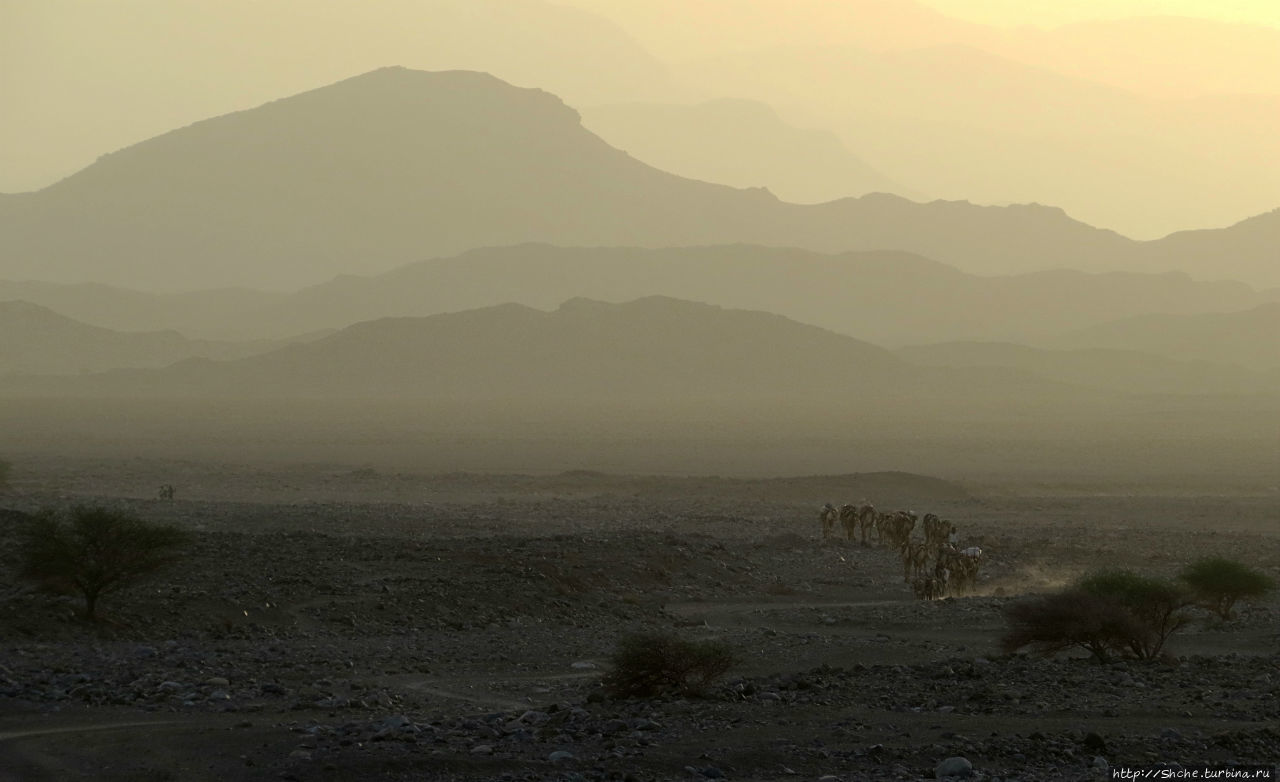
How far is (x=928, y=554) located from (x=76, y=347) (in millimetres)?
146002

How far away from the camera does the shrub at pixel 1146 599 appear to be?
17.5m

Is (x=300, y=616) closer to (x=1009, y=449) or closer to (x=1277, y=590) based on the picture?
(x=1277, y=590)

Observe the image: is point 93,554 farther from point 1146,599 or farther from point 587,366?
point 587,366

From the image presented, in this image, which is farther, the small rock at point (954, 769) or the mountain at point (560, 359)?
the mountain at point (560, 359)

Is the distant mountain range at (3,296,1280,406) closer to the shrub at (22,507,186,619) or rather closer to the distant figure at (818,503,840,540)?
the distant figure at (818,503,840,540)

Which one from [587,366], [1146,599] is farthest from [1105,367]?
[1146,599]

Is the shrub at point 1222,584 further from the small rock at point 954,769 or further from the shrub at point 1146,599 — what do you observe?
the small rock at point 954,769

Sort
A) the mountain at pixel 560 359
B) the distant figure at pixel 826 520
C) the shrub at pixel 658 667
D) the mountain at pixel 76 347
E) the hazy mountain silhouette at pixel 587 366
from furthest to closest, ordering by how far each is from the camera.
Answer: the mountain at pixel 76 347
the mountain at pixel 560 359
the hazy mountain silhouette at pixel 587 366
the distant figure at pixel 826 520
the shrub at pixel 658 667

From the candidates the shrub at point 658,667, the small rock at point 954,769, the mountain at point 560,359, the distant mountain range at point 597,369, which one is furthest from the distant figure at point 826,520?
the mountain at point 560,359

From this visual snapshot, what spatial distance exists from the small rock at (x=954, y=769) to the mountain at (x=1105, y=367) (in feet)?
479

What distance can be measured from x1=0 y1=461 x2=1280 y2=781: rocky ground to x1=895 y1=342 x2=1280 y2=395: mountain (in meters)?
127

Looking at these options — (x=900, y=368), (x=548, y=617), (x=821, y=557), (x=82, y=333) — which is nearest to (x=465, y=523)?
(x=821, y=557)

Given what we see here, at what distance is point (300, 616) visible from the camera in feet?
64.6

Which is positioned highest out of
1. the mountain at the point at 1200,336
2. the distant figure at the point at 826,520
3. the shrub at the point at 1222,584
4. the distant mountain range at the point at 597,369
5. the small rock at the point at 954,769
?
the mountain at the point at 1200,336
